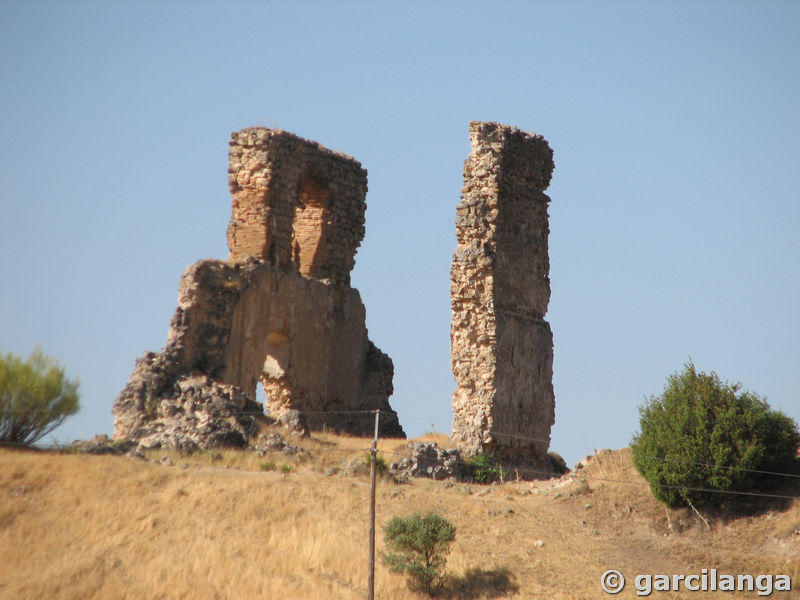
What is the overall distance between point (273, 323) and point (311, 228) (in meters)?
3.37

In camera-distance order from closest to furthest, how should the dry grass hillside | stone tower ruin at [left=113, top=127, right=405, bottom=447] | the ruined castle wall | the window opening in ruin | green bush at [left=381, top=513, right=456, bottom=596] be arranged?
the dry grass hillside → green bush at [left=381, top=513, right=456, bottom=596] → stone tower ruin at [left=113, top=127, right=405, bottom=447] → the ruined castle wall → the window opening in ruin

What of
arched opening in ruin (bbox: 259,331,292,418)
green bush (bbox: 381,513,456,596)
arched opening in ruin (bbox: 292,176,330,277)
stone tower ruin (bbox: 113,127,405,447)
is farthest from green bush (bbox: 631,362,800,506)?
arched opening in ruin (bbox: 292,176,330,277)

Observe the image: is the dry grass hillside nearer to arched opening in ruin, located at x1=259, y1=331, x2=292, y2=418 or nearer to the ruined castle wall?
arched opening in ruin, located at x1=259, y1=331, x2=292, y2=418

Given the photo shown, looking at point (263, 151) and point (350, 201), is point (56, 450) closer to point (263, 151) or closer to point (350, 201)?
point (263, 151)

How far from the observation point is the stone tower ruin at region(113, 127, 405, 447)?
24016mm

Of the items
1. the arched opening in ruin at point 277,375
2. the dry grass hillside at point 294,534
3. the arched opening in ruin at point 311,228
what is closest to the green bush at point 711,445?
the dry grass hillside at point 294,534

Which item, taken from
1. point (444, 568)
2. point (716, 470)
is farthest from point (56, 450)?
point (716, 470)

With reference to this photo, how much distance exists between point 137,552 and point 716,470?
8716 mm

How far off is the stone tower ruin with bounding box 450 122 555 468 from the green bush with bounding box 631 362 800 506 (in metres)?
4.50

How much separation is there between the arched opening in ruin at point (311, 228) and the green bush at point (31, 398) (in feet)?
25.1

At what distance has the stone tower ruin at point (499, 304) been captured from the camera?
24688 millimetres

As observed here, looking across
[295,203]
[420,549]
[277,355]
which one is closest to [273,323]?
[277,355]

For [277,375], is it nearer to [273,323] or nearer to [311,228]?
[273,323]

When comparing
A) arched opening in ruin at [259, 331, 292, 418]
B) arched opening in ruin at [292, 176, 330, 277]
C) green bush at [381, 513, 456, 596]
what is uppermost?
arched opening in ruin at [292, 176, 330, 277]
